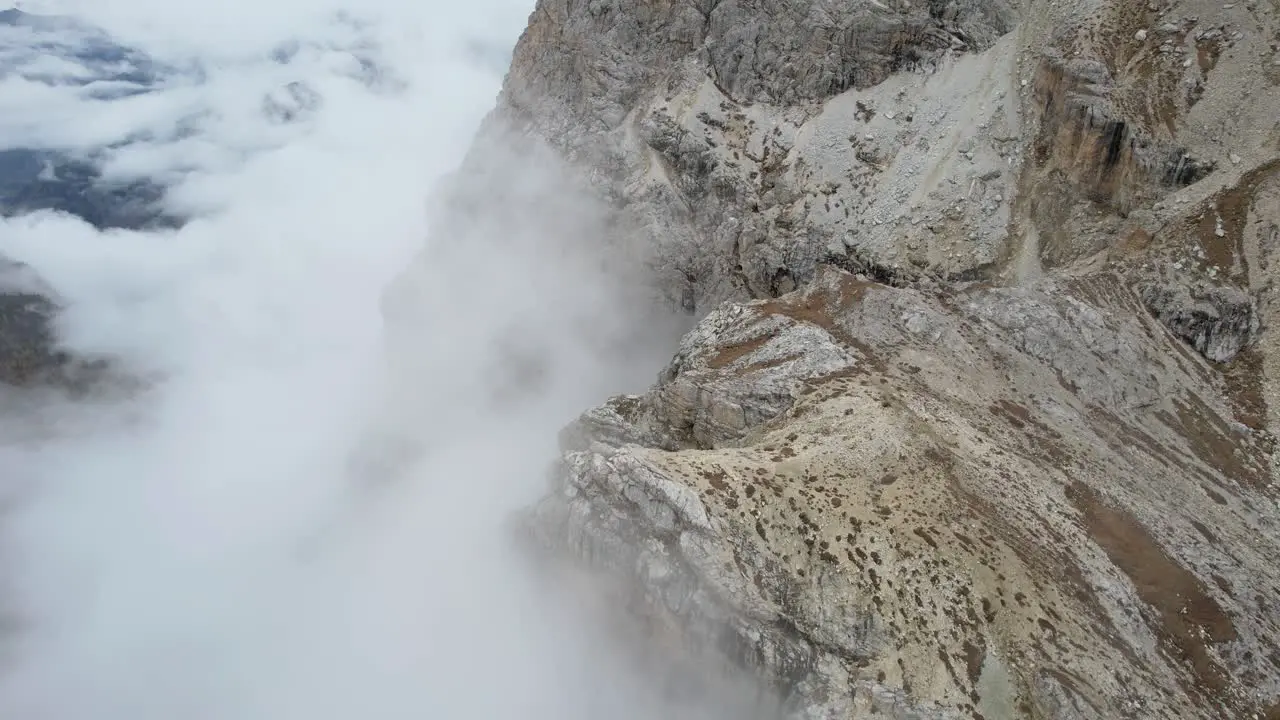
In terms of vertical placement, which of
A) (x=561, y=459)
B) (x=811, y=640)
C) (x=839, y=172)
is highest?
(x=839, y=172)

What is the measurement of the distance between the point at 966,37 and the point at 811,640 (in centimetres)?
7197

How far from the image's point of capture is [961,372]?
46.2m

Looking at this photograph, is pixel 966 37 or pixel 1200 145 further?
pixel 966 37

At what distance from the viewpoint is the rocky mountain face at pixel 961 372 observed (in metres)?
32.4

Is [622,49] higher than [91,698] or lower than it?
higher

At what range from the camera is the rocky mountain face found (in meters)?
32.4

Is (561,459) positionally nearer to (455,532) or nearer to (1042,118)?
(455,532)

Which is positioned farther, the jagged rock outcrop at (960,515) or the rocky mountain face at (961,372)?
the rocky mountain face at (961,372)

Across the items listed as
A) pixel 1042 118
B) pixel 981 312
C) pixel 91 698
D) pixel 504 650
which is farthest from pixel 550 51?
pixel 91 698

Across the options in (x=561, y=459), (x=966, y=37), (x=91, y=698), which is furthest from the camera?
(x=91, y=698)

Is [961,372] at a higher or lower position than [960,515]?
higher

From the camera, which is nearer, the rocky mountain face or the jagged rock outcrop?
the jagged rock outcrop

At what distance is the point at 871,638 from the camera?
32.4 m

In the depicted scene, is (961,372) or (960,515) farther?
(961,372)
